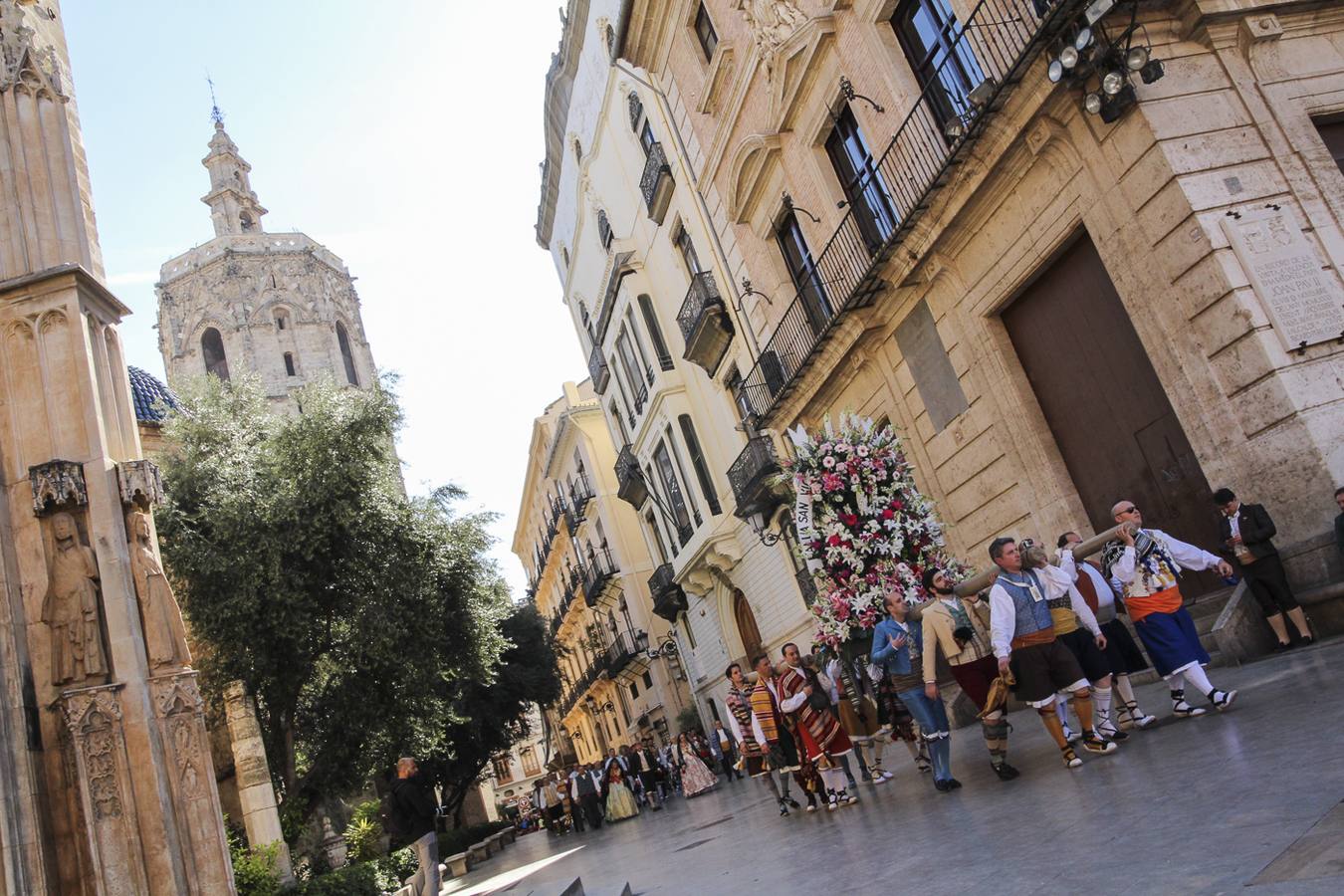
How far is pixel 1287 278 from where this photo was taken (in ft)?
29.5

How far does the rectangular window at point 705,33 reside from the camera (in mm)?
18716

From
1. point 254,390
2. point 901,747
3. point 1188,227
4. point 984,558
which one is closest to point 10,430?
point 1188,227

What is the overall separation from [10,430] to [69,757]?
2303 mm

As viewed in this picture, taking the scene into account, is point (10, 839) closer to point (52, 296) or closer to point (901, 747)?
point (52, 296)

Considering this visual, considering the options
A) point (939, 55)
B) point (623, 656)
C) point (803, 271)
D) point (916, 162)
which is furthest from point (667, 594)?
point (939, 55)

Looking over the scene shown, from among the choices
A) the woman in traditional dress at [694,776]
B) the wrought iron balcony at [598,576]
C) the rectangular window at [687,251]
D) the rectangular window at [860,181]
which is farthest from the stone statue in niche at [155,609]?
the wrought iron balcony at [598,576]

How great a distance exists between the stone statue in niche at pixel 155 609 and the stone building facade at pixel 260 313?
4962cm

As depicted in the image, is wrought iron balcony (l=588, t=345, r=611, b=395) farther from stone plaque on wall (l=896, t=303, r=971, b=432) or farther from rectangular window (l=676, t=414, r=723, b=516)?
stone plaque on wall (l=896, t=303, r=971, b=432)

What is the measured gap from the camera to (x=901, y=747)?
15008mm

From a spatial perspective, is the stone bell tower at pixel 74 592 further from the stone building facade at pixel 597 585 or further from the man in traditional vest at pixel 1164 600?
the stone building facade at pixel 597 585

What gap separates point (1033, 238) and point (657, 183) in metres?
12.7

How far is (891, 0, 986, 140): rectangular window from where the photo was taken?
40.0 ft

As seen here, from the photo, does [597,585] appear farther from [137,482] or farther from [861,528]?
[137,482]

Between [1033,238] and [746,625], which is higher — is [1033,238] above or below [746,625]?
above
